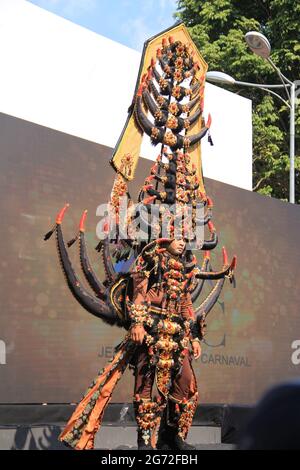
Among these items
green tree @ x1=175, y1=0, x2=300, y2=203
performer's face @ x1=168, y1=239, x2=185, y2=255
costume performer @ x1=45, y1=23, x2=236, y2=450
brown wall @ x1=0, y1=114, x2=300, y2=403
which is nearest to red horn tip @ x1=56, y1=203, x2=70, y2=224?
brown wall @ x1=0, y1=114, x2=300, y2=403

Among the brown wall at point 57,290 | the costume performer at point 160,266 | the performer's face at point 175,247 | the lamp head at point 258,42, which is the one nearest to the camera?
the costume performer at point 160,266

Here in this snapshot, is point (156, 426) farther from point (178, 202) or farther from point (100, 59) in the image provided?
point (100, 59)

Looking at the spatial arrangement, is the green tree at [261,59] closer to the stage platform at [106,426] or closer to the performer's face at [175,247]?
the stage platform at [106,426]

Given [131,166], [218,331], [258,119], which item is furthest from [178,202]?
[258,119]

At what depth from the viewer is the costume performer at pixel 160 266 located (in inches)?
202

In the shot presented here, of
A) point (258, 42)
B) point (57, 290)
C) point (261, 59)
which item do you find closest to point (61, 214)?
point (57, 290)

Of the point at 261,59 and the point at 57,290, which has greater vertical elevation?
the point at 261,59

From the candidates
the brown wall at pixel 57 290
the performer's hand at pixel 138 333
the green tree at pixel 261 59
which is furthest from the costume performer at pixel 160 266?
the green tree at pixel 261 59

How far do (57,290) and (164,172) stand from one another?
174 cm

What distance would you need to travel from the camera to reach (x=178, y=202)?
5531 millimetres

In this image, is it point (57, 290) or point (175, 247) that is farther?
point (57, 290)

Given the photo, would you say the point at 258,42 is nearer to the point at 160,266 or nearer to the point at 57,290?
the point at 57,290

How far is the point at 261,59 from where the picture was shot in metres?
17.0

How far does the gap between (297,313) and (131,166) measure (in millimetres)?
5382
